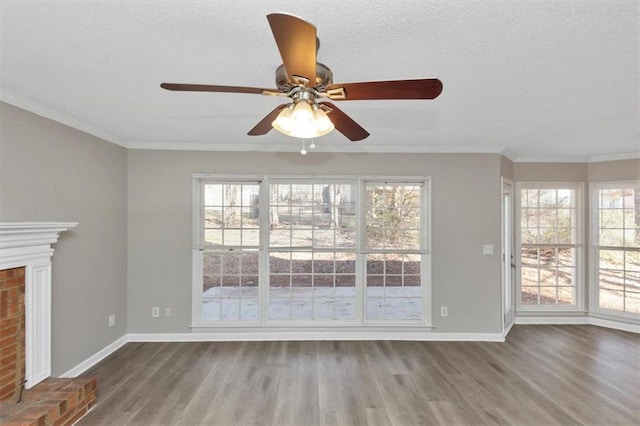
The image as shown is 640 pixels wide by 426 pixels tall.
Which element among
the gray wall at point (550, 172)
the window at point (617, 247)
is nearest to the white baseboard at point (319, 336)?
the window at point (617, 247)

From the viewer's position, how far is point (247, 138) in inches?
141

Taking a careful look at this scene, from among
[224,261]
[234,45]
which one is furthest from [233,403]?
[234,45]

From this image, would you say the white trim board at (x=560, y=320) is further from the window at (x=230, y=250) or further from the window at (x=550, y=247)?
the window at (x=230, y=250)

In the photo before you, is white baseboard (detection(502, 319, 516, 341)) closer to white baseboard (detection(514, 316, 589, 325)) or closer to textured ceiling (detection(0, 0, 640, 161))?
white baseboard (detection(514, 316, 589, 325))

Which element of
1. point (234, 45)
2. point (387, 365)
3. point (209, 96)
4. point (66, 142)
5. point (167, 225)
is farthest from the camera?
point (167, 225)

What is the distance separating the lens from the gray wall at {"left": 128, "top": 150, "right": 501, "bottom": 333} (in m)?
3.84

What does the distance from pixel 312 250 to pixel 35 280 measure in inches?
107

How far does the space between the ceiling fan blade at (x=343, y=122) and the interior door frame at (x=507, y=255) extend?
2959 mm

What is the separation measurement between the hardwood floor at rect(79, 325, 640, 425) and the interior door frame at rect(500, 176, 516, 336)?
42cm

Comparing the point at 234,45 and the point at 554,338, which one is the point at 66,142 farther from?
the point at 554,338

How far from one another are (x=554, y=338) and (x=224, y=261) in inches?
174

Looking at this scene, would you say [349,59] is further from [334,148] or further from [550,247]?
[550,247]

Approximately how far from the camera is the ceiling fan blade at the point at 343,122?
5.15 feet

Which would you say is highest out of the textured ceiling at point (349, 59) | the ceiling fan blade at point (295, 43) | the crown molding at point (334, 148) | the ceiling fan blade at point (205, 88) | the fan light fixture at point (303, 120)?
the textured ceiling at point (349, 59)
